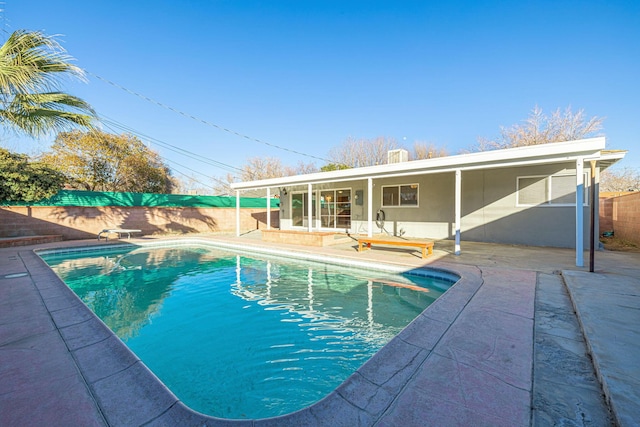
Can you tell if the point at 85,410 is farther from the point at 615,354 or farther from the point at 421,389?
the point at 615,354

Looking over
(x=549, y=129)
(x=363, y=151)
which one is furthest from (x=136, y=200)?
(x=549, y=129)

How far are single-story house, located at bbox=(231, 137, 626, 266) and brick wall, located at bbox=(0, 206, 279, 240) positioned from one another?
4279 mm

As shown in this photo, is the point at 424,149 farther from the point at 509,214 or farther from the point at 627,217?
the point at 509,214

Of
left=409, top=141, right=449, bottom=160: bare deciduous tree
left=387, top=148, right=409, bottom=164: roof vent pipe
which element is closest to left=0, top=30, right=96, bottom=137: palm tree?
left=387, top=148, right=409, bottom=164: roof vent pipe

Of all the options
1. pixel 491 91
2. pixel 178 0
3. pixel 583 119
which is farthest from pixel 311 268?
pixel 583 119

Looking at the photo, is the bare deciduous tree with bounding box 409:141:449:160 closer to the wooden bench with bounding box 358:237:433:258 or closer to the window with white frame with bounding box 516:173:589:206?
the window with white frame with bounding box 516:173:589:206

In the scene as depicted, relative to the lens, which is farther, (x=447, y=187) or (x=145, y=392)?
(x=447, y=187)

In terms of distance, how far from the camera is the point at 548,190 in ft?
26.6

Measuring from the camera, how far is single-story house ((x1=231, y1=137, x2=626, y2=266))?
20.2 feet

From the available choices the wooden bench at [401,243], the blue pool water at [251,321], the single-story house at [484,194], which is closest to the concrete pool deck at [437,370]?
the blue pool water at [251,321]

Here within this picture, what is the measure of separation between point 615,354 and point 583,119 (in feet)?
81.3

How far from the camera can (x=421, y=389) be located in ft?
6.15

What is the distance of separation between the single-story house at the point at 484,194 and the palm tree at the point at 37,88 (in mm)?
6795

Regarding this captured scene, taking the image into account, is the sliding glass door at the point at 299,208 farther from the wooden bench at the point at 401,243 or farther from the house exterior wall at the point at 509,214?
the house exterior wall at the point at 509,214
